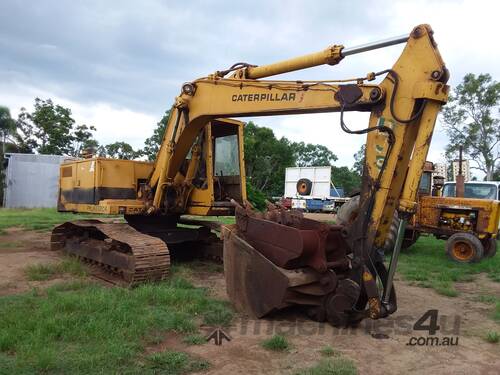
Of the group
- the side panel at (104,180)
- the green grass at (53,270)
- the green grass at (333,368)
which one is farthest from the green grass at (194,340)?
the side panel at (104,180)

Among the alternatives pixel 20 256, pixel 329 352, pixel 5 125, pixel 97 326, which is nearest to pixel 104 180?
pixel 20 256

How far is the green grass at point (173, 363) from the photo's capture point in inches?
141

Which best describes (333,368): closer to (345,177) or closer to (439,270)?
(439,270)

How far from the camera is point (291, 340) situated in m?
4.36

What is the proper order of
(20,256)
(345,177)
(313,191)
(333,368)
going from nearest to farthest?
(333,368) → (20,256) → (313,191) → (345,177)

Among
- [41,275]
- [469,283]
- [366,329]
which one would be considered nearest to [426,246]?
[469,283]

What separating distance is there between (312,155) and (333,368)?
191 ft

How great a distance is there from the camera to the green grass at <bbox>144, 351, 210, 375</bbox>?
358cm

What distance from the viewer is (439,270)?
27.8ft

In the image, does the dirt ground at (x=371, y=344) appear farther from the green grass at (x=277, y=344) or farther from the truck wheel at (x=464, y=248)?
the truck wheel at (x=464, y=248)

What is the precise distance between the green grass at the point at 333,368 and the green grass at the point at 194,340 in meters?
1.05

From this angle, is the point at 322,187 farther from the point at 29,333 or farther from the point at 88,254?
the point at 29,333

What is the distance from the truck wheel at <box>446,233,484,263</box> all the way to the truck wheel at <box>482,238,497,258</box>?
2.11 feet

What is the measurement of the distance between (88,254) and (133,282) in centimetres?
188
